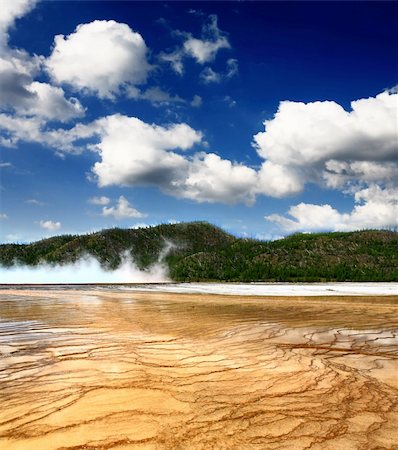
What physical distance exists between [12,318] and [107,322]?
251cm

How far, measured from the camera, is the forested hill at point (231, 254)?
281 ft

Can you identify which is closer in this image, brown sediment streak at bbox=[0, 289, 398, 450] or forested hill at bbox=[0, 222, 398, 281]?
brown sediment streak at bbox=[0, 289, 398, 450]

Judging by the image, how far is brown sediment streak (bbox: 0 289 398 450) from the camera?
3.30 m

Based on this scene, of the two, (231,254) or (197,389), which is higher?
(231,254)

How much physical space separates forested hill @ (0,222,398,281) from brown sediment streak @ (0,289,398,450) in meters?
73.0

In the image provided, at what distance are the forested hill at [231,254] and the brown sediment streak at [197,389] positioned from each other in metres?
73.0

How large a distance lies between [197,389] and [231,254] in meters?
101

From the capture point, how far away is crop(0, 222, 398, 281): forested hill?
85.5 metres

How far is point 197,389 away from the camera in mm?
4484

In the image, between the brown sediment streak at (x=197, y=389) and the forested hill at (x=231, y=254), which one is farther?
the forested hill at (x=231, y=254)

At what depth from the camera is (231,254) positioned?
105m

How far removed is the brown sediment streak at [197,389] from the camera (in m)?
3.30

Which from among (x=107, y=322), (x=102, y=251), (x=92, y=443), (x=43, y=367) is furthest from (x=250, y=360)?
(x=102, y=251)

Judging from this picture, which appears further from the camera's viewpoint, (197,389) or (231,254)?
(231,254)
